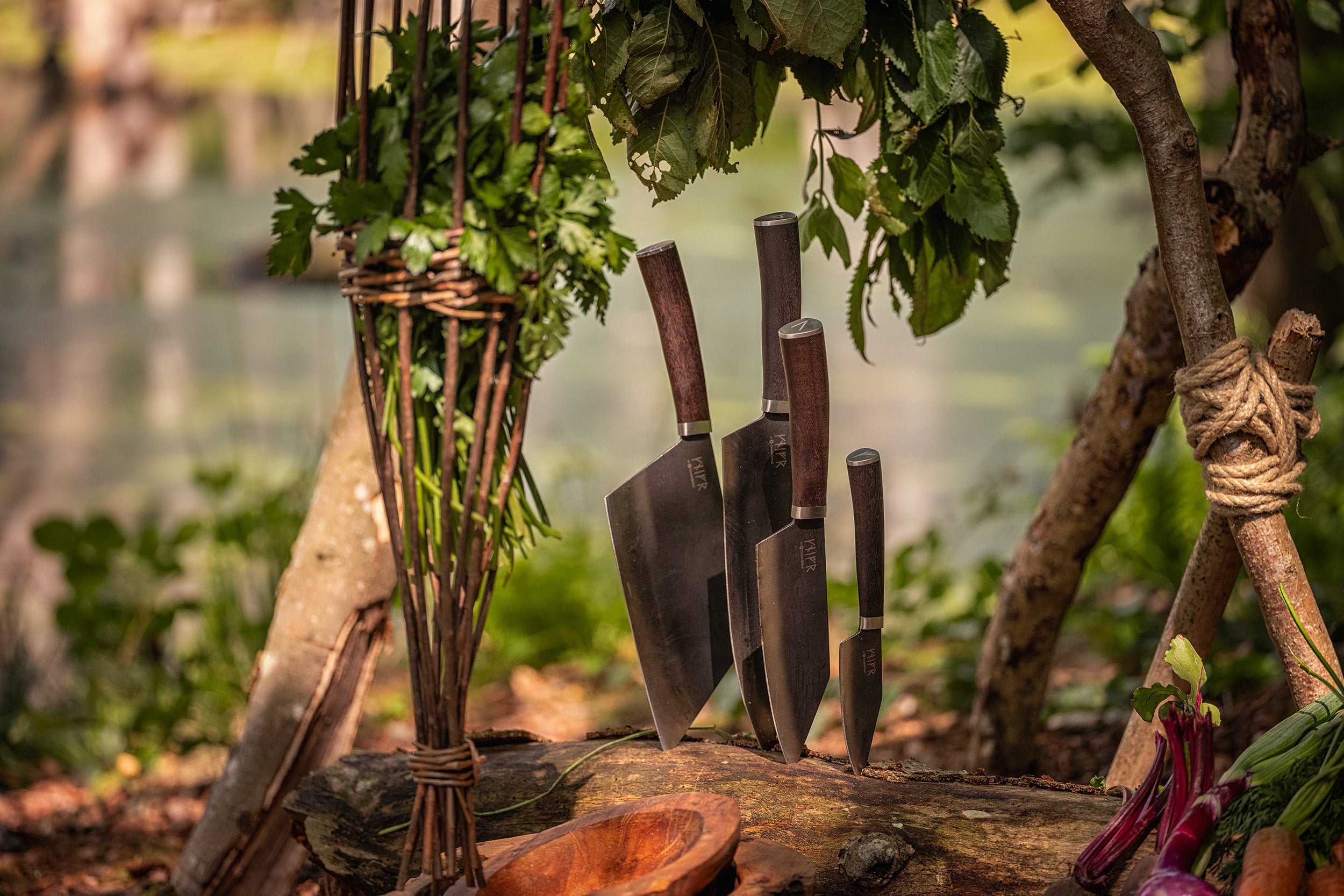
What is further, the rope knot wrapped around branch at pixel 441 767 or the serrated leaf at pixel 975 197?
the serrated leaf at pixel 975 197

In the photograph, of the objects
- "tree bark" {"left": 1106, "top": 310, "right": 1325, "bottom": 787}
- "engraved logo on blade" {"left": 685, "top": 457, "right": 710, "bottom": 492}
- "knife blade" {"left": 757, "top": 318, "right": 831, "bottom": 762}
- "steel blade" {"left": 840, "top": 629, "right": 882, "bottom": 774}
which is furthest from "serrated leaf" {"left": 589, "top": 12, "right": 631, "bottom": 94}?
"tree bark" {"left": 1106, "top": 310, "right": 1325, "bottom": 787}

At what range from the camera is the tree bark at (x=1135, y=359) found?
1.29 meters

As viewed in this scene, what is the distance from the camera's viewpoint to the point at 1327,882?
0.98 metres

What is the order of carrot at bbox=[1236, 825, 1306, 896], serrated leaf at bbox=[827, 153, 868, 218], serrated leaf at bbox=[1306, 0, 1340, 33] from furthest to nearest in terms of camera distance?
serrated leaf at bbox=[1306, 0, 1340, 33]
serrated leaf at bbox=[827, 153, 868, 218]
carrot at bbox=[1236, 825, 1306, 896]

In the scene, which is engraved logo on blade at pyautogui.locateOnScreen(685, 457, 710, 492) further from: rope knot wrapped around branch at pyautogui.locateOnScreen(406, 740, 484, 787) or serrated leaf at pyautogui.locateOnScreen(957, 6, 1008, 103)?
serrated leaf at pyautogui.locateOnScreen(957, 6, 1008, 103)

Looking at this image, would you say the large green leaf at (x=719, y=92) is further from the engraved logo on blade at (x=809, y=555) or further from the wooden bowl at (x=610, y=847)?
the wooden bowl at (x=610, y=847)

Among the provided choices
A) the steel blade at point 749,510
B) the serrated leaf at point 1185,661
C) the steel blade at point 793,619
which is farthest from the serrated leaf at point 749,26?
the serrated leaf at point 1185,661

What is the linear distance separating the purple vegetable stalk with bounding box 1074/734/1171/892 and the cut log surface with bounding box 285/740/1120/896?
0.06m

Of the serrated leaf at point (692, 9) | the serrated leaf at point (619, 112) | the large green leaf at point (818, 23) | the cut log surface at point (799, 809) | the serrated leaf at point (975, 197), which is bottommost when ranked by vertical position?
the cut log surface at point (799, 809)

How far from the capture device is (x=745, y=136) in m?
1.46

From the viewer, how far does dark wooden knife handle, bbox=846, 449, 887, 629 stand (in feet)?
4.35

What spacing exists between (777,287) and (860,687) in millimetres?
548

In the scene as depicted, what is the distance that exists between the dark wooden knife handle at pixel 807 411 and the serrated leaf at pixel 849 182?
266 mm

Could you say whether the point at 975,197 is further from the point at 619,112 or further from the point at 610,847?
the point at 610,847
